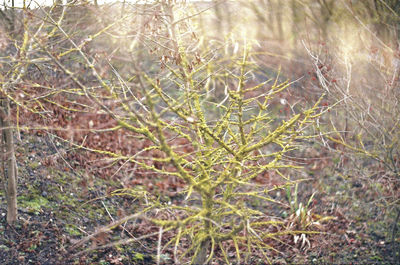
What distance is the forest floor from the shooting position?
14.5 feet

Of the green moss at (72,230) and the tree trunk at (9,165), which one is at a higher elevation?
the tree trunk at (9,165)

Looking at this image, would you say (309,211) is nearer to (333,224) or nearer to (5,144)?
(333,224)

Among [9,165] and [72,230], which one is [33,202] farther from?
[9,165]

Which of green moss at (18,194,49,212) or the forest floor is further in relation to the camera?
green moss at (18,194,49,212)

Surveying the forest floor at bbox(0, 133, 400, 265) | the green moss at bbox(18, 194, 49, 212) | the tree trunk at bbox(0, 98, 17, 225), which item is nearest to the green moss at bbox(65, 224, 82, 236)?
the forest floor at bbox(0, 133, 400, 265)

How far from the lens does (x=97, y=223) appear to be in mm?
5219

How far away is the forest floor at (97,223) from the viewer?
14.5 feet

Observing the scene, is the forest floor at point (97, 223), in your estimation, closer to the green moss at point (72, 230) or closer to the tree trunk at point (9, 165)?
the green moss at point (72, 230)

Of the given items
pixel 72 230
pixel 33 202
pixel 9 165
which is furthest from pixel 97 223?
pixel 9 165

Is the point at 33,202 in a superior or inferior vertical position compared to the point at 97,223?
superior

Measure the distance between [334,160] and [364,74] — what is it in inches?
72.1

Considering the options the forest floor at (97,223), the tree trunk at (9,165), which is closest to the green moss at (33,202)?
the forest floor at (97,223)

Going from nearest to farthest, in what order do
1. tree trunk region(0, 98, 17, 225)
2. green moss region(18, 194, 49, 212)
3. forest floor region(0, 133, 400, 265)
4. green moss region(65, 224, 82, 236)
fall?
tree trunk region(0, 98, 17, 225) < forest floor region(0, 133, 400, 265) < green moss region(65, 224, 82, 236) < green moss region(18, 194, 49, 212)

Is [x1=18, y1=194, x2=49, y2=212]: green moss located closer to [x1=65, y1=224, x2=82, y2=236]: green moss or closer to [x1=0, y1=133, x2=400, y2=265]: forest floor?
[x1=0, y1=133, x2=400, y2=265]: forest floor
